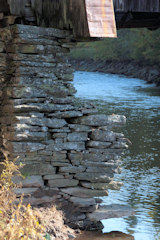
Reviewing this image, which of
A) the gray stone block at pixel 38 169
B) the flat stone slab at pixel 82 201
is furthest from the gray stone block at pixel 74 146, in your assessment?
the flat stone slab at pixel 82 201

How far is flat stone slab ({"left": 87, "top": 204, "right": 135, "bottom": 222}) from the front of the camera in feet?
20.2

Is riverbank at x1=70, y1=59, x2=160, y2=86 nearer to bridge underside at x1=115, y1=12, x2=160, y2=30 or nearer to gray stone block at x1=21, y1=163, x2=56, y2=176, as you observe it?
bridge underside at x1=115, y1=12, x2=160, y2=30

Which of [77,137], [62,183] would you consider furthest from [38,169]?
[77,137]

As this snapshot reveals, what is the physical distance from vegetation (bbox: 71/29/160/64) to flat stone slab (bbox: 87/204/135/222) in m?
21.5

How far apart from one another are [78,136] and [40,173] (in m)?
0.68

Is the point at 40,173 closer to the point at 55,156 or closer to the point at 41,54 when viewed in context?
the point at 55,156

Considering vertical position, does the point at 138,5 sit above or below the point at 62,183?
above

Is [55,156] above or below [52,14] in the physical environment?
below

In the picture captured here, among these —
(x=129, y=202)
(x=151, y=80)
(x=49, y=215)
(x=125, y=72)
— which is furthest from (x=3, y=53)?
(x=125, y=72)

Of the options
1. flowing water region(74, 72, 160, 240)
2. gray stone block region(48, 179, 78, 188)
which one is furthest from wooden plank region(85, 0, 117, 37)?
flowing water region(74, 72, 160, 240)

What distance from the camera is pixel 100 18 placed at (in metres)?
5.85

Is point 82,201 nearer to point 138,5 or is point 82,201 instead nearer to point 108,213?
point 108,213

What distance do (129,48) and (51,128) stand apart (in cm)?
2867

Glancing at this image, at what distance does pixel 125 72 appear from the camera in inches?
1190
